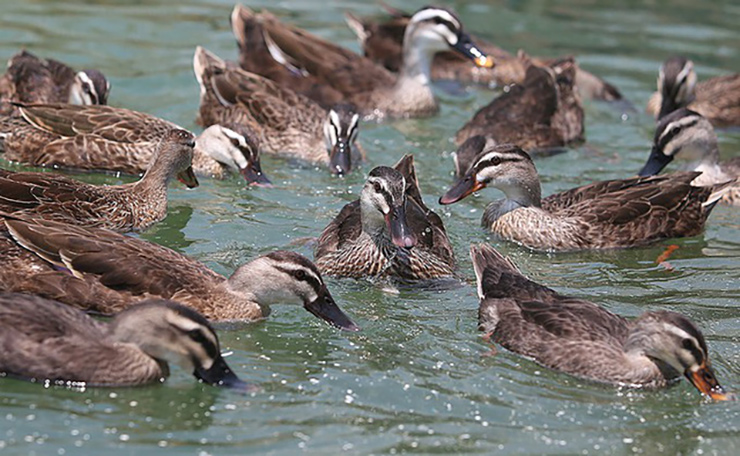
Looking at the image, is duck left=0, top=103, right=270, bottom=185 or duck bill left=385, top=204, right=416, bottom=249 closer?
duck bill left=385, top=204, right=416, bottom=249

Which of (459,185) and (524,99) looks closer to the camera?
(459,185)

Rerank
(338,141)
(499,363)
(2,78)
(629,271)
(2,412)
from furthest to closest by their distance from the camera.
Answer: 1. (2,78)
2. (338,141)
3. (629,271)
4. (499,363)
5. (2,412)

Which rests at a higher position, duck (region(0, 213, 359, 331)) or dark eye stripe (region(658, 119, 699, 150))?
dark eye stripe (region(658, 119, 699, 150))

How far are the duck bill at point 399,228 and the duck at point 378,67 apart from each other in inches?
210

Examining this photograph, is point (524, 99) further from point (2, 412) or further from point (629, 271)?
point (2, 412)

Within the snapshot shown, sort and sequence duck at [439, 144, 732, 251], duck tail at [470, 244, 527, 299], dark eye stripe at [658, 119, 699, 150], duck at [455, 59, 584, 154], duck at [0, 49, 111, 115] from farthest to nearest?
1. duck at [455, 59, 584, 154]
2. duck at [0, 49, 111, 115]
3. dark eye stripe at [658, 119, 699, 150]
4. duck at [439, 144, 732, 251]
5. duck tail at [470, 244, 527, 299]

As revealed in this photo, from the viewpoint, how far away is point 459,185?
1128 cm

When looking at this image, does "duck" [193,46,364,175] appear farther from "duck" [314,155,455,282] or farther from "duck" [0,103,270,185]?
"duck" [314,155,455,282]

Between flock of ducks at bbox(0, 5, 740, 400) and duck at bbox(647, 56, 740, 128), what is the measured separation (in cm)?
3

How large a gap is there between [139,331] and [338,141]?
5316mm

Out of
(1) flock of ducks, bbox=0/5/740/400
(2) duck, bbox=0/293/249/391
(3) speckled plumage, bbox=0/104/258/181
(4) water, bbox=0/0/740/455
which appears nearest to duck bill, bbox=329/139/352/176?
(1) flock of ducks, bbox=0/5/740/400

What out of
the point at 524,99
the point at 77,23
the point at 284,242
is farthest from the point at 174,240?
the point at 77,23

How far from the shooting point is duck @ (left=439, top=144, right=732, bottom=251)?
11.0 metres

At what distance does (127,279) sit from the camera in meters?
8.48
